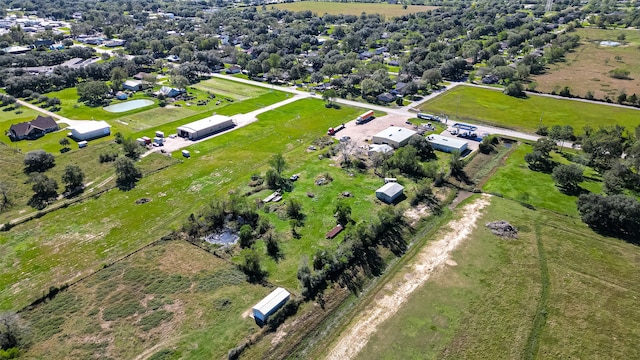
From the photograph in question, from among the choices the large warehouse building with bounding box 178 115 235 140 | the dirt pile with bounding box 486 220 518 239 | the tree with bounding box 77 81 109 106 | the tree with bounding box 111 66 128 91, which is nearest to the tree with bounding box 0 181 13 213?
the large warehouse building with bounding box 178 115 235 140

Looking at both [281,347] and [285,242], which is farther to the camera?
[285,242]

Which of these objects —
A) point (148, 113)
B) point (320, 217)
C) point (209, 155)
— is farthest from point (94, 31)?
point (320, 217)

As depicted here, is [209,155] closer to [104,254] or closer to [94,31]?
[104,254]

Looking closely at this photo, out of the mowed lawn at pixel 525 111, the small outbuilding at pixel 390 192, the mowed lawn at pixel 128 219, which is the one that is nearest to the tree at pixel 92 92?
Answer: the mowed lawn at pixel 128 219

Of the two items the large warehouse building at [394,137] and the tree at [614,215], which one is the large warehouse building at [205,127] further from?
the tree at [614,215]

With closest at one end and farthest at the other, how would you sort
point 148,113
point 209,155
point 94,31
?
point 209,155 → point 148,113 → point 94,31

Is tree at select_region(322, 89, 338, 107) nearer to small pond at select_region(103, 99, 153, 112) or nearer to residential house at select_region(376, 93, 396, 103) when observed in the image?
residential house at select_region(376, 93, 396, 103)
